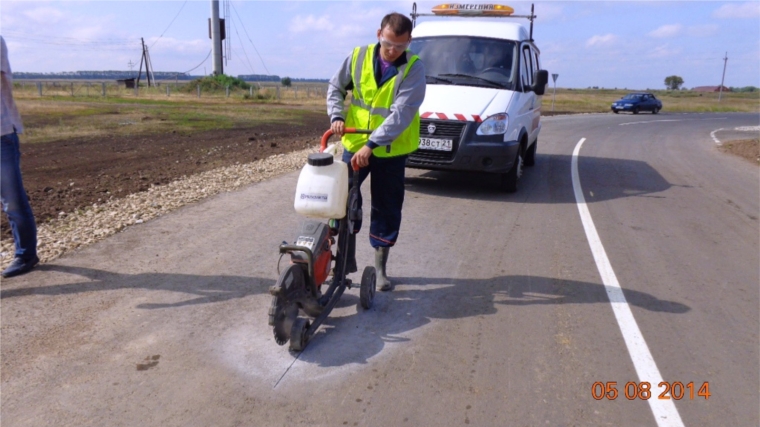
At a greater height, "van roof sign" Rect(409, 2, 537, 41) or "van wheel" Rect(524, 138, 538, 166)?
"van roof sign" Rect(409, 2, 537, 41)

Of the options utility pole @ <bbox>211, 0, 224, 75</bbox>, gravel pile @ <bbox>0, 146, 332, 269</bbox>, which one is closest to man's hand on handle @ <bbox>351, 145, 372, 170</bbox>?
gravel pile @ <bbox>0, 146, 332, 269</bbox>

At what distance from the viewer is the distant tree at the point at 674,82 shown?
130 metres

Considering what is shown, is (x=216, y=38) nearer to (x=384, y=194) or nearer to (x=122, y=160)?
(x=122, y=160)

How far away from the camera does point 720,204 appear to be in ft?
29.7

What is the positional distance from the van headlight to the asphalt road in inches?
59.0

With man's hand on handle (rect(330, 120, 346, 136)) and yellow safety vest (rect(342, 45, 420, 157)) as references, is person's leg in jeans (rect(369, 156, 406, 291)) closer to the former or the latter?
yellow safety vest (rect(342, 45, 420, 157))

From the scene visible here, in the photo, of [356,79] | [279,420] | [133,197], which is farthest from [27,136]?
[279,420]

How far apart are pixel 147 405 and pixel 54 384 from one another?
2.03 ft

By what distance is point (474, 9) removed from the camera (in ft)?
38.7

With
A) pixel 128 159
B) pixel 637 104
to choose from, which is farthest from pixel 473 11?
pixel 637 104

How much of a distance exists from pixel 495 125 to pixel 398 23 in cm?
461

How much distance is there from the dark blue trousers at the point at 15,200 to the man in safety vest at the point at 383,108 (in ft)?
8.72

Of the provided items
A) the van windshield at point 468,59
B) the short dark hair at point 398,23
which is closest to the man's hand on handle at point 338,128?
the short dark hair at point 398,23

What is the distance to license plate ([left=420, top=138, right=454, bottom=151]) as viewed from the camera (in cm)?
845
